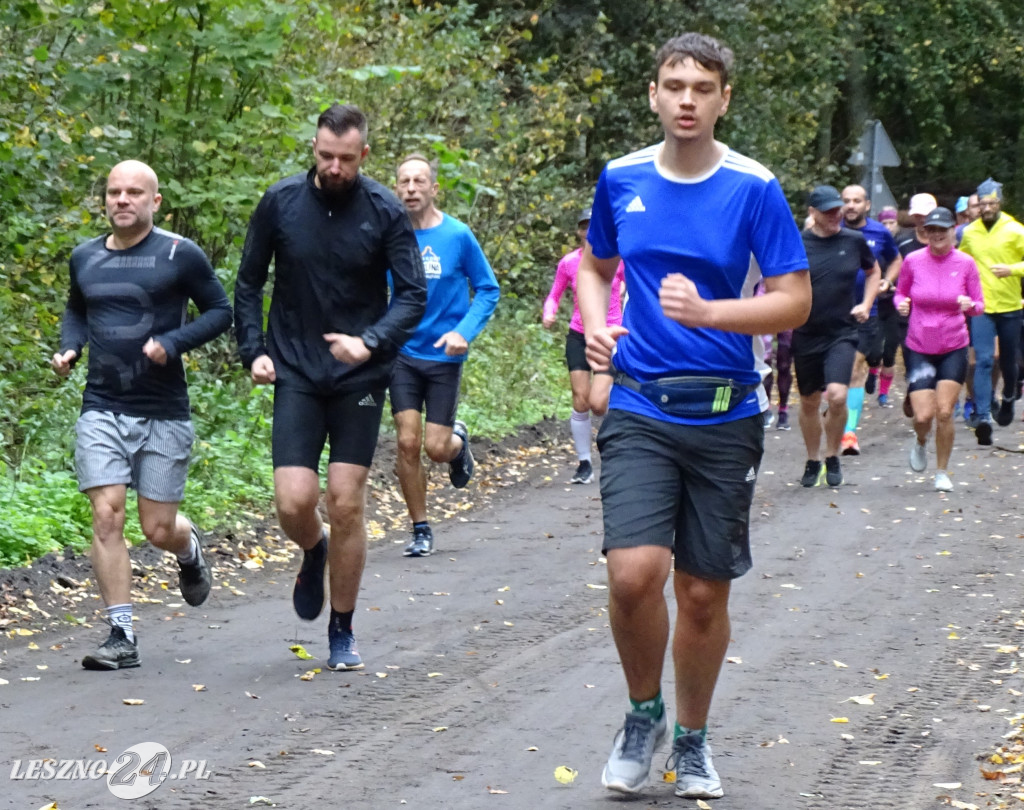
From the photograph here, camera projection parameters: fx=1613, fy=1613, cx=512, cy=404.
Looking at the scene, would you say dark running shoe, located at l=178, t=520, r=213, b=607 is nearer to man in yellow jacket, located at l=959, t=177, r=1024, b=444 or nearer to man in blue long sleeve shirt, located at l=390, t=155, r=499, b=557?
man in blue long sleeve shirt, located at l=390, t=155, r=499, b=557

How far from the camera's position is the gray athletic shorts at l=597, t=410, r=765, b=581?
498 centimetres

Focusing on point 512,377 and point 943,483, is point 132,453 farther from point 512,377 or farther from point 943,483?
point 512,377

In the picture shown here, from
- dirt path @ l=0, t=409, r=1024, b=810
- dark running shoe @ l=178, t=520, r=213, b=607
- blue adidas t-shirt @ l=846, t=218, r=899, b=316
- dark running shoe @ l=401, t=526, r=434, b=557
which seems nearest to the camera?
dirt path @ l=0, t=409, r=1024, b=810

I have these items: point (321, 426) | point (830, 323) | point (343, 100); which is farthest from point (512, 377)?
point (321, 426)

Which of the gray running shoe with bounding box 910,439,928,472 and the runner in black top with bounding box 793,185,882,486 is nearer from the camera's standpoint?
the runner in black top with bounding box 793,185,882,486

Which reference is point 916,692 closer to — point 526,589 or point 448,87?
point 526,589

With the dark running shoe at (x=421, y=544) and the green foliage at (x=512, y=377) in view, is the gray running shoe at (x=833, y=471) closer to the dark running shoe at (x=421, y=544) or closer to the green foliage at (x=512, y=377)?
the green foliage at (x=512, y=377)

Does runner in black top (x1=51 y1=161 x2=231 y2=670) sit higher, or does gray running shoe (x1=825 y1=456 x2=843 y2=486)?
runner in black top (x1=51 y1=161 x2=231 y2=670)

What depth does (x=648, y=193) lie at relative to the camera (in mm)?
5000

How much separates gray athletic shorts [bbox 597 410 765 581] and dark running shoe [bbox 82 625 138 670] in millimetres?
2762

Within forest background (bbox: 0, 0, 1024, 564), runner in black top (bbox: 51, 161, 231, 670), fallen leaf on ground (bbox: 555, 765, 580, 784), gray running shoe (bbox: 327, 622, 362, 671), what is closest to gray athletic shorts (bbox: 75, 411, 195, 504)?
runner in black top (bbox: 51, 161, 231, 670)

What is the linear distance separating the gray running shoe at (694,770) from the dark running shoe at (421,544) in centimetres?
515

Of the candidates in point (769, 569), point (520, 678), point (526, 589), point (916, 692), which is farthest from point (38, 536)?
point (916, 692)

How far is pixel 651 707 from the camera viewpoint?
517 cm
